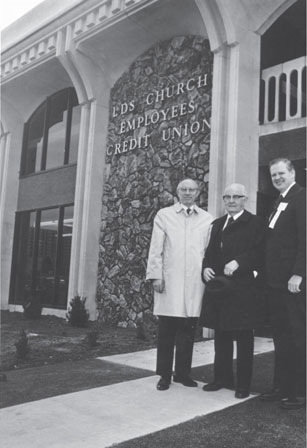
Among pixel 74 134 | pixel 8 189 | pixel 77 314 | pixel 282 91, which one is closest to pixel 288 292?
pixel 282 91

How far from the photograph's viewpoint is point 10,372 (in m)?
5.11

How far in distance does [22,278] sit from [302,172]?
8.55 metres

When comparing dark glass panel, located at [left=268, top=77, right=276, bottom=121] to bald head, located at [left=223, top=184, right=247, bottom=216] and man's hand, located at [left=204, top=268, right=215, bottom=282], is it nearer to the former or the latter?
bald head, located at [left=223, top=184, right=247, bottom=216]

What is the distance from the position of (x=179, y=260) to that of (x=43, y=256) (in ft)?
29.1

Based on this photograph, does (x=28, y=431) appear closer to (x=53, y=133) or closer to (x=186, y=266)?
(x=186, y=266)

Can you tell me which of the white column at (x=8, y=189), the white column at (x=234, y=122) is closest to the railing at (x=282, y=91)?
the white column at (x=234, y=122)

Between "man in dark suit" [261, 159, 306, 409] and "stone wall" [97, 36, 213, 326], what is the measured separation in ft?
14.6

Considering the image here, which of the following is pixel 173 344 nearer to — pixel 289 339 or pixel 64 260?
pixel 289 339

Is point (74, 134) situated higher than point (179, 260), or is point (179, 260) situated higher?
point (74, 134)

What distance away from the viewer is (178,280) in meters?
4.27

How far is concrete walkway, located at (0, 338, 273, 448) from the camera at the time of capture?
9.94ft

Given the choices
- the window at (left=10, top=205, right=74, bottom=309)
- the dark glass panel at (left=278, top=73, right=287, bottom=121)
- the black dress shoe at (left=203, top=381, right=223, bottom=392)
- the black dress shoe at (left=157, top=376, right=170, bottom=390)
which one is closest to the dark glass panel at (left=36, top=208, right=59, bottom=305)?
the window at (left=10, top=205, right=74, bottom=309)

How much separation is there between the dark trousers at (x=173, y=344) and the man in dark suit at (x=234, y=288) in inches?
9.4

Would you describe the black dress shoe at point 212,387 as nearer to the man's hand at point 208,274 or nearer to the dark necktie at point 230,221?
the man's hand at point 208,274
